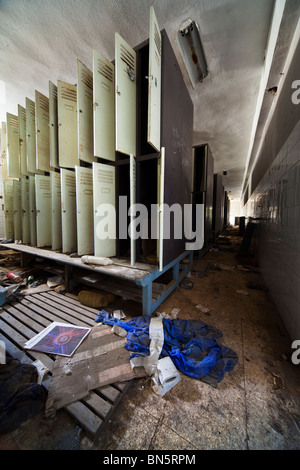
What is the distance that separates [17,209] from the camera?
3.14 metres

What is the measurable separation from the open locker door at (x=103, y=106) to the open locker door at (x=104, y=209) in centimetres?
17

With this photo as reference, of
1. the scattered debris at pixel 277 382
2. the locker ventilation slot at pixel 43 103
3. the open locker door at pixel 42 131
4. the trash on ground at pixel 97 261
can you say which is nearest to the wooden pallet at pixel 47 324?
the trash on ground at pixel 97 261

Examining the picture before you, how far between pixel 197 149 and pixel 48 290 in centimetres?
387

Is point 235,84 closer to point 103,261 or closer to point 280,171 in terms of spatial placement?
point 280,171

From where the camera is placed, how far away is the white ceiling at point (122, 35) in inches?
58.6

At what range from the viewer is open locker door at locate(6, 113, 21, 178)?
3.03 metres

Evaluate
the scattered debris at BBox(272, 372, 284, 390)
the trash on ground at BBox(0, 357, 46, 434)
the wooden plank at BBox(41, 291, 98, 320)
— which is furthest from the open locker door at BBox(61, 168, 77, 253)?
the scattered debris at BBox(272, 372, 284, 390)

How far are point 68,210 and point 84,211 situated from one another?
0.33 meters

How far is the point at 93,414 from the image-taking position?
0.75 meters

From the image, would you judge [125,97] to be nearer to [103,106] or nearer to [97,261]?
[103,106]

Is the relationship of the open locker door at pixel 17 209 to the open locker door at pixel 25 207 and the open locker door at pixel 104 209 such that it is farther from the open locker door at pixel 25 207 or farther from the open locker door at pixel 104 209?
the open locker door at pixel 104 209

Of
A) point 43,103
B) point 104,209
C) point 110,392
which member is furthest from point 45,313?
point 43,103
